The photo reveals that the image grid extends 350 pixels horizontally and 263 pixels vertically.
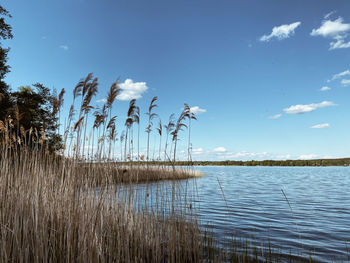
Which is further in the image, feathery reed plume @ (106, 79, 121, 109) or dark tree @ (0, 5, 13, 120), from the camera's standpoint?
dark tree @ (0, 5, 13, 120)

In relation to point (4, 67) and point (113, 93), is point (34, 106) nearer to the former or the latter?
point (4, 67)

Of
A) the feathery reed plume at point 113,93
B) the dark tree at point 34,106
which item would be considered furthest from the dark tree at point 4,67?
the feathery reed plume at point 113,93

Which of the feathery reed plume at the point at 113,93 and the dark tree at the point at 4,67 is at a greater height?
the dark tree at the point at 4,67

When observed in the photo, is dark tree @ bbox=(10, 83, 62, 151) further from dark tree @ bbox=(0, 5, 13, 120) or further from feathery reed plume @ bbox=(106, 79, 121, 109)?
feathery reed plume @ bbox=(106, 79, 121, 109)

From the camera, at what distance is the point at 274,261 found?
12.9 feet

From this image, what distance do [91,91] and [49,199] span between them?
1801mm

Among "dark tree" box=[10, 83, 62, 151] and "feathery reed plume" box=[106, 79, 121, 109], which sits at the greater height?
"dark tree" box=[10, 83, 62, 151]

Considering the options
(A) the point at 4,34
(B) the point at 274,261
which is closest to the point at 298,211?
(B) the point at 274,261

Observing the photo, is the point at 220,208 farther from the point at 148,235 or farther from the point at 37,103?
the point at 37,103

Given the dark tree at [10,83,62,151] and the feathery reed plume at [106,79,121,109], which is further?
the dark tree at [10,83,62,151]

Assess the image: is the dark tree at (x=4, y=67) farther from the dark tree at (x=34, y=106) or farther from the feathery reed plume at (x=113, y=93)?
the feathery reed plume at (x=113, y=93)

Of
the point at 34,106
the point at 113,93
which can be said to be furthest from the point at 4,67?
the point at 113,93

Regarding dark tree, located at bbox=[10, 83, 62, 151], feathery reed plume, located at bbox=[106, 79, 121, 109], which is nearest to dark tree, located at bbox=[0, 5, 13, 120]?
dark tree, located at bbox=[10, 83, 62, 151]

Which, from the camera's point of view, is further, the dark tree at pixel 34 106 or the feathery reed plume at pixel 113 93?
the dark tree at pixel 34 106
